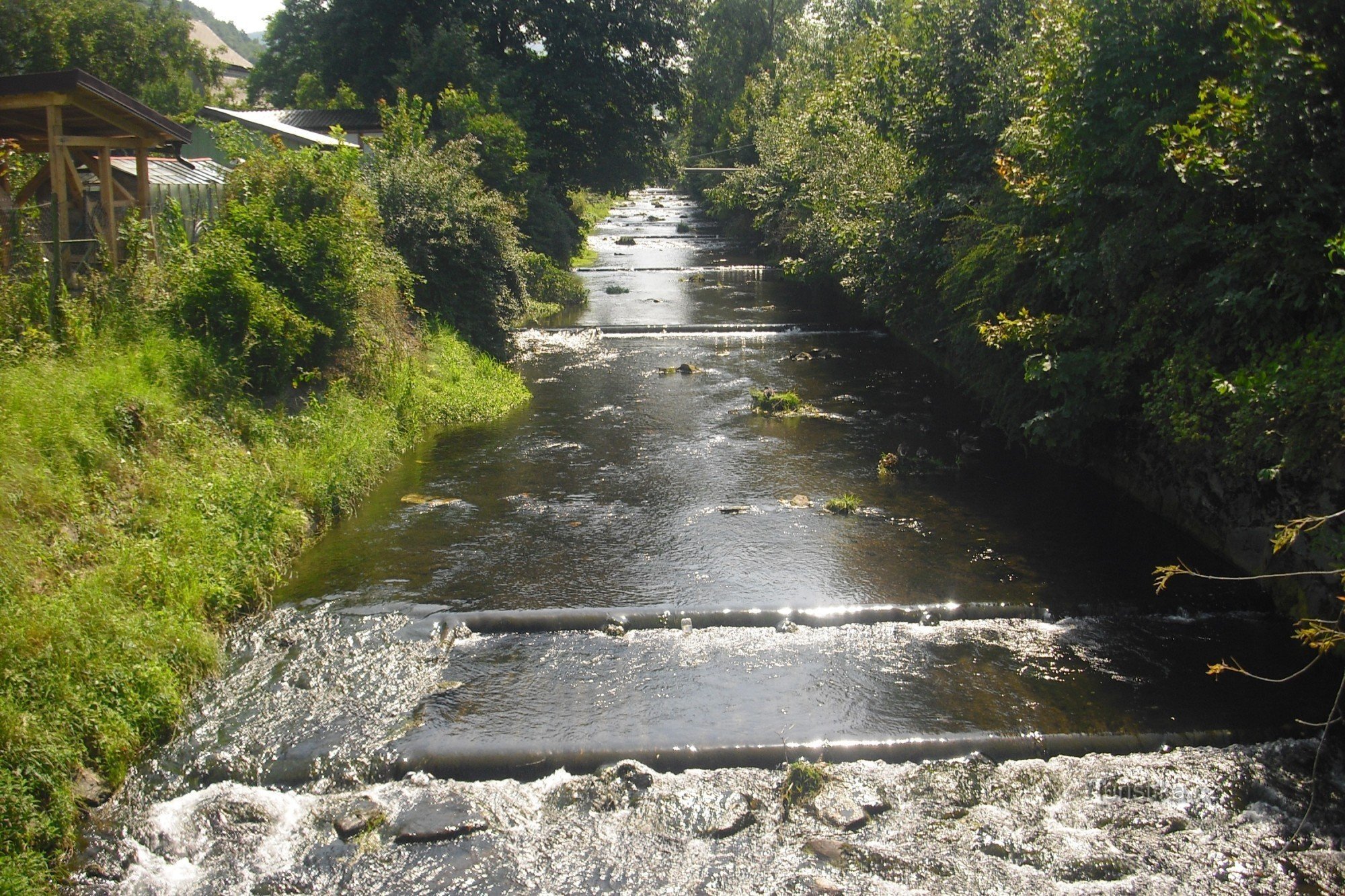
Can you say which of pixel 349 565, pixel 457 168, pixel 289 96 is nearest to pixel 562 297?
pixel 457 168

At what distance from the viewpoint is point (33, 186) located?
42.2ft

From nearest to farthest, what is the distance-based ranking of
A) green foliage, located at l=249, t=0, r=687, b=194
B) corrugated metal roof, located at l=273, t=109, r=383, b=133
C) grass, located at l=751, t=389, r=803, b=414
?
grass, located at l=751, t=389, r=803, b=414 < green foliage, located at l=249, t=0, r=687, b=194 < corrugated metal roof, located at l=273, t=109, r=383, b=133

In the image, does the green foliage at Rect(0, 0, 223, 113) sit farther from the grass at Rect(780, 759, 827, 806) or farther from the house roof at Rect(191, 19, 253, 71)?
the grass at Rect(780, 759, 827, 806)

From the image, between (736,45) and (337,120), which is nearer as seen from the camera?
(337,120)

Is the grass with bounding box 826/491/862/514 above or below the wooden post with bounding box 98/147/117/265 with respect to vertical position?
below

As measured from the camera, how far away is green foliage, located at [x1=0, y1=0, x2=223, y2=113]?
33188 millimetres

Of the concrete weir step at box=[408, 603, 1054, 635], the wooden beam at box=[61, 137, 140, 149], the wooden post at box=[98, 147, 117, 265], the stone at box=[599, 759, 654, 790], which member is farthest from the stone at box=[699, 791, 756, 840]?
the wooden beam at box=[61, 137, 140, 149]

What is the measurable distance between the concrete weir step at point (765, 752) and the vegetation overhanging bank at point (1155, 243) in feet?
7.08

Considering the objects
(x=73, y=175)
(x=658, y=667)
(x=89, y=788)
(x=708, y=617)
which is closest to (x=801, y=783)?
(x=658, y=667)

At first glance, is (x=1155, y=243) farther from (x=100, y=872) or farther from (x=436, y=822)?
(x=100, y=872)

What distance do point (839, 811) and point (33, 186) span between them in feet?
42.5

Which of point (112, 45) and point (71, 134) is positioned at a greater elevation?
point (112, 45)

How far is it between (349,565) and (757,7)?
58.2 m

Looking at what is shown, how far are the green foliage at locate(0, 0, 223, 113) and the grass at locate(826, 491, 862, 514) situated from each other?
34396mm
